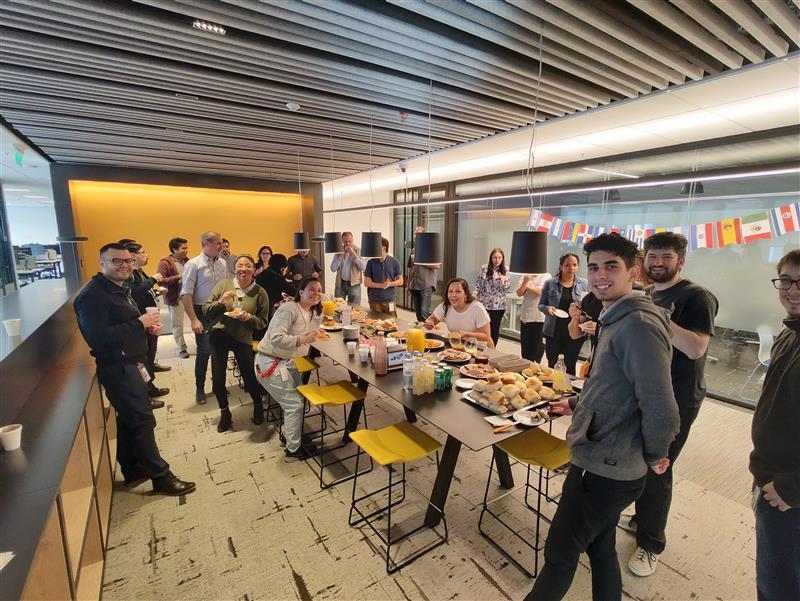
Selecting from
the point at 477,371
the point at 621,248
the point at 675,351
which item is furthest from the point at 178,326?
the point at 675,351

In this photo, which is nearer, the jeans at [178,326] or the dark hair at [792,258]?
the dark hair at [792,258]

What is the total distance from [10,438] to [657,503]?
3329 millimetres

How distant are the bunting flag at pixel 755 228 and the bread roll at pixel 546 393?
354 cm

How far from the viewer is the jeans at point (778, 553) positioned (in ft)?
4.77

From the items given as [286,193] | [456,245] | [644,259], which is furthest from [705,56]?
[286,193]

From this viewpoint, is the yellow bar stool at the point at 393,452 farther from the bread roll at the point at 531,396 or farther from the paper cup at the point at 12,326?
the paper cup at the point at 12,326

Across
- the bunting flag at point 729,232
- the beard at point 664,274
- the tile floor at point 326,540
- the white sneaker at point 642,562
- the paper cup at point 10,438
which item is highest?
the bunting flag at point 729,232

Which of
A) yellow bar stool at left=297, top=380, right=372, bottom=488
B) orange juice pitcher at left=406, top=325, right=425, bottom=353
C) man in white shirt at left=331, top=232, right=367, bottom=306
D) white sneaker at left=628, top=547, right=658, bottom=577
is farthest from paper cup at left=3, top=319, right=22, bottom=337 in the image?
man in white shirt at left=331, top=232, right=367, bottom=306

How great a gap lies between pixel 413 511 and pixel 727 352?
456 cm

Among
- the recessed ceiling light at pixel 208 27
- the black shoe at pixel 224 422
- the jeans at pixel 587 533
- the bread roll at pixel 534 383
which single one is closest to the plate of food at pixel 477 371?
the bread roll at pixel 534 383

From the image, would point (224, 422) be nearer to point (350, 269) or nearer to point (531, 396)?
point (531, 396)

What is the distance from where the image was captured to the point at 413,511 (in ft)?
8.57

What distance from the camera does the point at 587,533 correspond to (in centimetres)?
156

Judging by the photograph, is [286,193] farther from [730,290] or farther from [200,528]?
[730,290]
